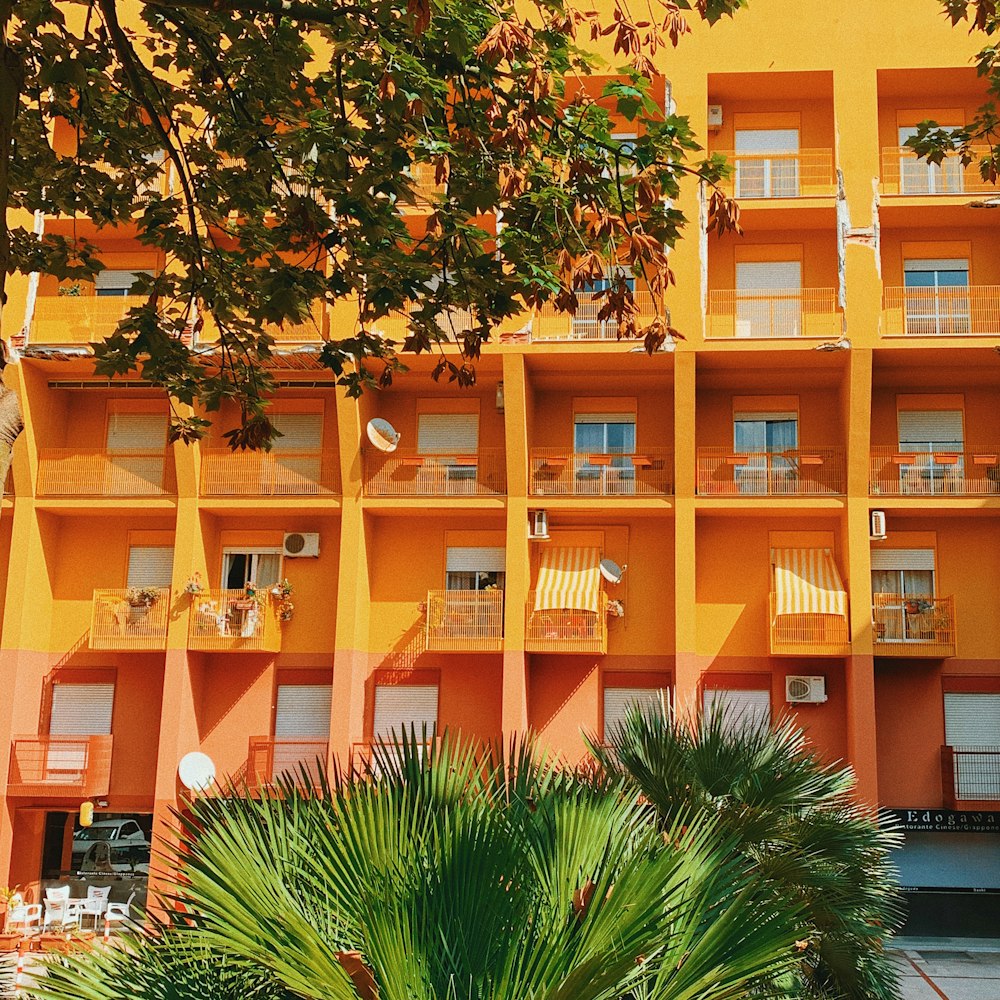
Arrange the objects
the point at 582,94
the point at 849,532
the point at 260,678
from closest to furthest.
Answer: the point at 582,94 < the point at 849,532 < the point at 260,678

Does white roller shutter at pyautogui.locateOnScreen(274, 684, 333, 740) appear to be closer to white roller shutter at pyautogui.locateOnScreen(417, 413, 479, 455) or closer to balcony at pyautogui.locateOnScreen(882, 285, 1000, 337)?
white roller shutter at pyautogui.locateOnScreen(417, 413, 479, 455)

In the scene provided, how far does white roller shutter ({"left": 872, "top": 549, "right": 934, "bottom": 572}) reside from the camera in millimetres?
23781

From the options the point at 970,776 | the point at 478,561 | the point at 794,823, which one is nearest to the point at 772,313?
the point at 478,561

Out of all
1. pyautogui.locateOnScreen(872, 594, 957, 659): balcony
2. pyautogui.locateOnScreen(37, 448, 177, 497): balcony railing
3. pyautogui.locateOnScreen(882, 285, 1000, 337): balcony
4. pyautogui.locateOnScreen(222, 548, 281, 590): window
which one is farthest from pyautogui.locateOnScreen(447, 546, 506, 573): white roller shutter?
pyautogui.locateOnScreen(882, 285, 1000, 337): balcony

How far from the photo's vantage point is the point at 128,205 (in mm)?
10680

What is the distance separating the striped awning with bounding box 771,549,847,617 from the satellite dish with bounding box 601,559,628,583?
2.87m

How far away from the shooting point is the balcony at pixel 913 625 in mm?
22562

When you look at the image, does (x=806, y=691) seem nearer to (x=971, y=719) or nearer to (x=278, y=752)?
(x=971, y=719)

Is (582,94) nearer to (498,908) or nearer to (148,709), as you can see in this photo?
(498,908)

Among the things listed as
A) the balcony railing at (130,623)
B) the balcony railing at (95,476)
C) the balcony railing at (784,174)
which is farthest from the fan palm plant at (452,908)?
the balcony railing at (784,174)

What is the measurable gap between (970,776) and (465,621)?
367 inches

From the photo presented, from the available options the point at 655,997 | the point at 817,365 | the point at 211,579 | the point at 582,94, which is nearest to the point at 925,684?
the point at 817,365

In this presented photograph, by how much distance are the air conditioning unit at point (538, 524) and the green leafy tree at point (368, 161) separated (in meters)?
13.0

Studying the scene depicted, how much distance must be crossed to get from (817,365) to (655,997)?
20626mm
